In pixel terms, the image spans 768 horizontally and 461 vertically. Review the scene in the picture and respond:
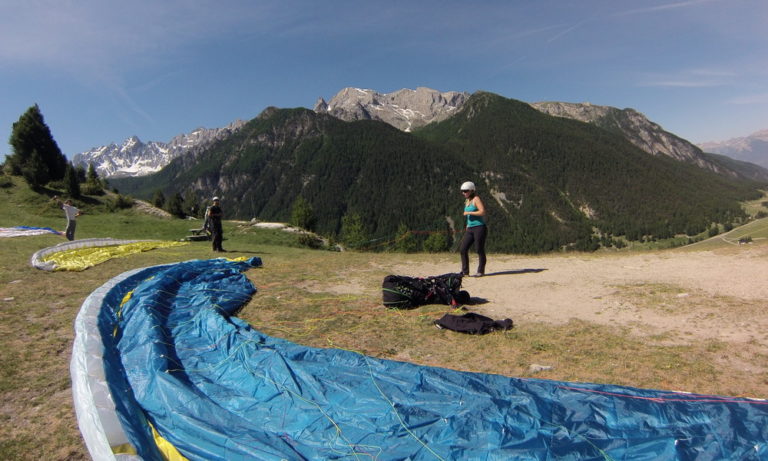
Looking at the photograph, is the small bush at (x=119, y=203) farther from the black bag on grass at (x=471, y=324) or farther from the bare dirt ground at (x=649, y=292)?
the black bag on grass at (x=471, y=324)

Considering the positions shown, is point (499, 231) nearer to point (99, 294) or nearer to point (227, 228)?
point (227, 228)

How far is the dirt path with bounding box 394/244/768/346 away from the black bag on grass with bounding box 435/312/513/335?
648 mm

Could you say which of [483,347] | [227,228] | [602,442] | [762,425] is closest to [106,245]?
[227,228]

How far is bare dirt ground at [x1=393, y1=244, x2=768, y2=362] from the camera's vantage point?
652 centimetres

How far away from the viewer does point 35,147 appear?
1735 inches

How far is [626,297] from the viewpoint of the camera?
845 centimetres

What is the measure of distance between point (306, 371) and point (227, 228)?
29171mm

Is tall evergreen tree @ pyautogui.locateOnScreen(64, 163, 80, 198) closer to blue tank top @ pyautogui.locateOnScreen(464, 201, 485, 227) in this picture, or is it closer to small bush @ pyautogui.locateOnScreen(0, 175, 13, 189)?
small bush @ pyautogui.locateOnScreen(0, 175, 13, 189)

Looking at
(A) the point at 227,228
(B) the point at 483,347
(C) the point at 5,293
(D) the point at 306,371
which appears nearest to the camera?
(D) the point at 306,371

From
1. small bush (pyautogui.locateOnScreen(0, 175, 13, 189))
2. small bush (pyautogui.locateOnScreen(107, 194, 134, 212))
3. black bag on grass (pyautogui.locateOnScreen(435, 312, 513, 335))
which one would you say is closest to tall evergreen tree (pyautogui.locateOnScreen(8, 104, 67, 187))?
small bush (pyautogui.locateOnScreen(0, 175, 13, 189))

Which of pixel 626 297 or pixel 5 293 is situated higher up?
pixel 626 297

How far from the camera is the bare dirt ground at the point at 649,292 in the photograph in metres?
6.52

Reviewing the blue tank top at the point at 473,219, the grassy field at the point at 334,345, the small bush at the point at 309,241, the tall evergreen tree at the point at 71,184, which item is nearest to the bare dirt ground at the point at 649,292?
the grassy field at the point at 334,345

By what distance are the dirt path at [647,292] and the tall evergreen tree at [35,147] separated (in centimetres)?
4998
